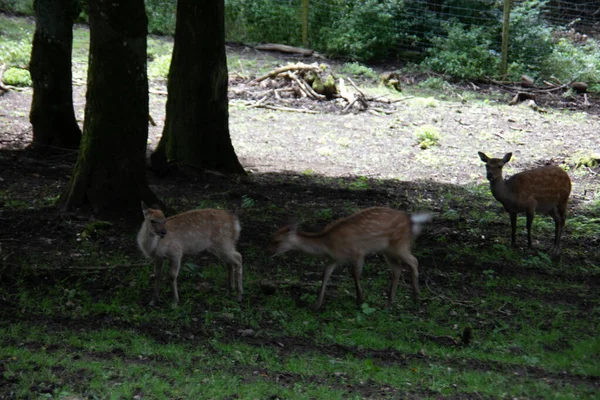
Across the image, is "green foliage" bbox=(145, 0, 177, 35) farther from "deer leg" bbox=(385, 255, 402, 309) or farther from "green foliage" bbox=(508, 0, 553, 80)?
"deer leg" bbox=(385, 255, 402, 309)

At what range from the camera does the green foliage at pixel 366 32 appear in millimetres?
22500

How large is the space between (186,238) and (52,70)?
5251mm

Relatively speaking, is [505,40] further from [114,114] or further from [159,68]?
[114,114]

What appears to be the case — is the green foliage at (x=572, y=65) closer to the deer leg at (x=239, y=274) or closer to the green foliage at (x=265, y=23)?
the green foliage at (x=265, y=23)

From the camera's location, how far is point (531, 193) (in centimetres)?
989

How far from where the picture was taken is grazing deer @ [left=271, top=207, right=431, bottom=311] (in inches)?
290

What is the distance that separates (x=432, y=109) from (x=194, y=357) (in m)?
13.2

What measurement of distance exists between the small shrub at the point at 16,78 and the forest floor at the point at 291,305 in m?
3.42

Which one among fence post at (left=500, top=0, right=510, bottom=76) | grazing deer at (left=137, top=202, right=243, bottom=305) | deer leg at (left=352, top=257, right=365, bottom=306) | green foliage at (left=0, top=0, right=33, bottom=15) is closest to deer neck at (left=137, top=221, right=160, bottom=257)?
grazing deer at (left=137, top=202, right=243, bottom=305)

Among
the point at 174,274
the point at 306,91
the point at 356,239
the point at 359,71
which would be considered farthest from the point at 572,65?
the point at 174,274

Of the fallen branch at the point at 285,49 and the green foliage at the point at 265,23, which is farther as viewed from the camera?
the green foliage at the point at 265,23

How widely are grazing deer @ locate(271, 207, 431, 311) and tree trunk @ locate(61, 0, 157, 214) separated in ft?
7.04

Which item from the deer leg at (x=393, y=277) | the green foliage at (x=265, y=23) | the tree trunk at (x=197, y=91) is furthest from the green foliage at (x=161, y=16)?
the deer leg at (x=393, y=277)

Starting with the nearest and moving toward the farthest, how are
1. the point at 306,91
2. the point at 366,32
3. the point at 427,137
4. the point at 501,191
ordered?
the point at 501,191 < the point at 427,137 < the point at 306,91 < the point at 366,32
